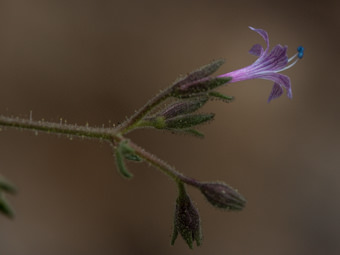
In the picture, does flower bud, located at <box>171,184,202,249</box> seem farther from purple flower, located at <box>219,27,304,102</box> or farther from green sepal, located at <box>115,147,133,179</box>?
purple flower, located at <box>219,27,304,102</box>

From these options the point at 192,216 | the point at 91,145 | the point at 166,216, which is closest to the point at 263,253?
the point at 166,216

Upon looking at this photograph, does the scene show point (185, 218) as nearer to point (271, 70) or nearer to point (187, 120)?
point (187, 120)

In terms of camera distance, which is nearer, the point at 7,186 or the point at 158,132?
the point at 7,186

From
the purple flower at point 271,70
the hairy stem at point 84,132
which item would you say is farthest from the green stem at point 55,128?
the purple flower at point 271,70

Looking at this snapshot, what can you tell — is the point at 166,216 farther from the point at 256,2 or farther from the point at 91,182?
the point at 256,2

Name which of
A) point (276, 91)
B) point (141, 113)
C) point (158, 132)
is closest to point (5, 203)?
point (141, 113)

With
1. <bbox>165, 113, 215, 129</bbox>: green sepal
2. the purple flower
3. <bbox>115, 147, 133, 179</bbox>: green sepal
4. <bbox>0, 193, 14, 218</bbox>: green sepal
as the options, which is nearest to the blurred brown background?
the purple flower
